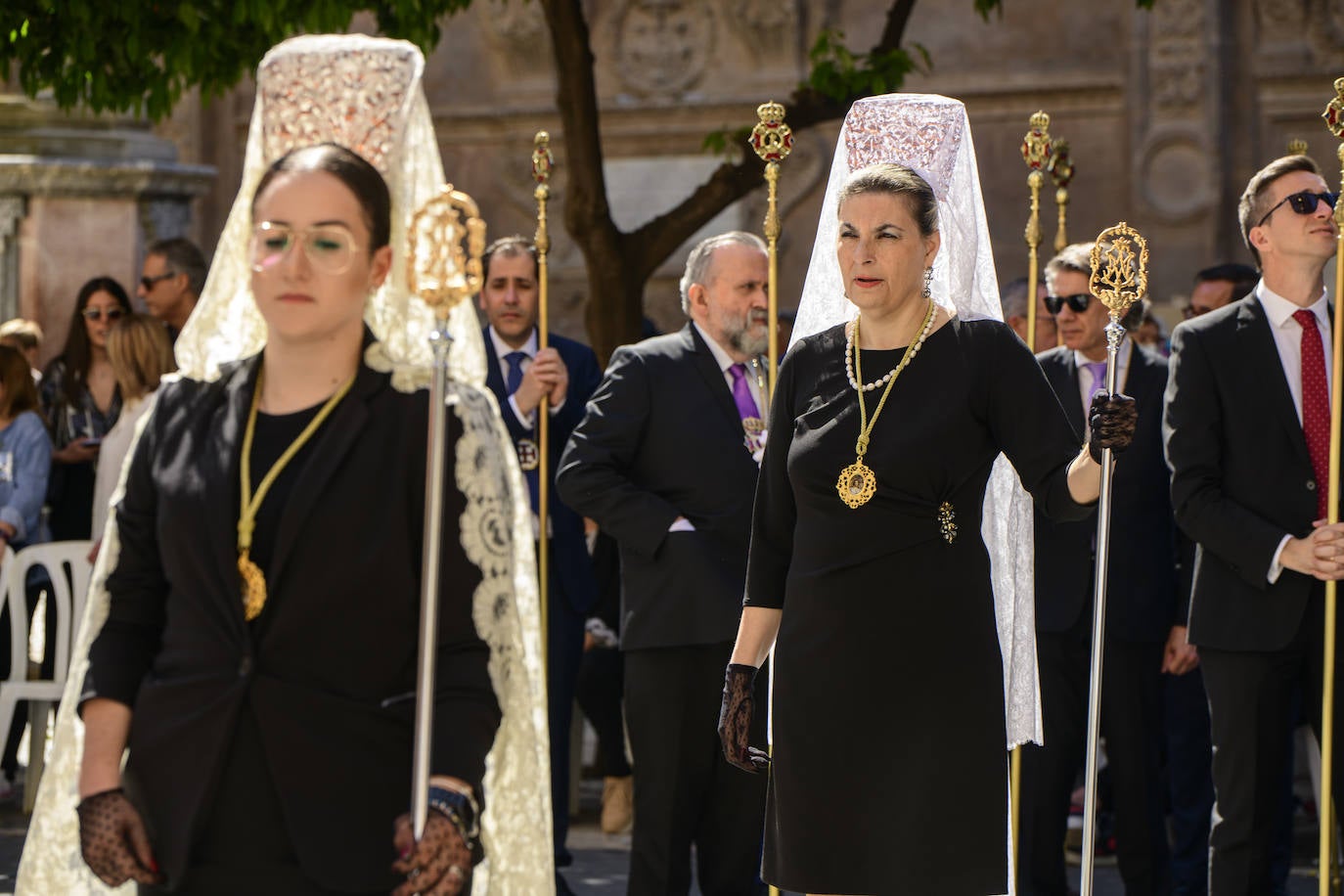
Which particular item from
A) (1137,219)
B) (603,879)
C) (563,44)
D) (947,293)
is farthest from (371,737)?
(1137,219)

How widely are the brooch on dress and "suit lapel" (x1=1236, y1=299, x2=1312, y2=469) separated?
5.48 ft

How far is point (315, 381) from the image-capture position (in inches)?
139

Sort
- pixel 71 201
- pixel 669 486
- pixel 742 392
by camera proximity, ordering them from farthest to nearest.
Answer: pixel 71 201, pixel 742 392, pixel 669 486

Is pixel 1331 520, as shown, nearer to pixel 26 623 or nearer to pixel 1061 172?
pixel 1061 172

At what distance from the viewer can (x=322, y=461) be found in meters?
3.42

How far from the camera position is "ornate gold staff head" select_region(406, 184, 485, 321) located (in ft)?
11.4

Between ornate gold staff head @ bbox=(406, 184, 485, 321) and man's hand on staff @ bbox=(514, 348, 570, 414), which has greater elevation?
man's hand on staff @ bbox=(514, 348, 570, 414)

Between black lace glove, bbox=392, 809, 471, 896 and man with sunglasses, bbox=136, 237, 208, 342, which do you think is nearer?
black lace glove, bbox=392, 809, 471, 896

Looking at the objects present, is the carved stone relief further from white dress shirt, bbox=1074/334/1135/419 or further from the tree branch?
white dress shirt, bbox=1074/334/1135/419

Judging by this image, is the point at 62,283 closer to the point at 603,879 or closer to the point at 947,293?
the point at 603,879

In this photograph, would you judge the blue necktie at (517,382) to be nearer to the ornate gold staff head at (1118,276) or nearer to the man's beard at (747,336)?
the man's beard at (747,336)

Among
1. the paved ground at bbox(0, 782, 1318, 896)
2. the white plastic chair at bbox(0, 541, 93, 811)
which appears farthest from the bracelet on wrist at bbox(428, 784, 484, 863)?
the white plastic chair at bbox(0, 541, 93, 811)

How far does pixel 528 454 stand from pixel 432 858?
4.16 metres

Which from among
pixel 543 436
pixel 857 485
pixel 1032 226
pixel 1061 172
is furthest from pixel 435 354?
pixel 1061 172
